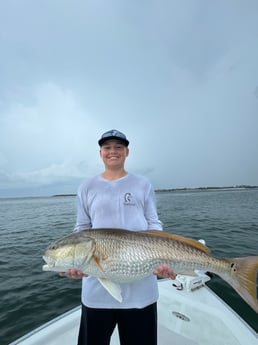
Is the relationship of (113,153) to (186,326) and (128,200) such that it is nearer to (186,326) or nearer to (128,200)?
(128,200)

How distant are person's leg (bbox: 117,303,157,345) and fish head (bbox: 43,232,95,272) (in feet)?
2.32

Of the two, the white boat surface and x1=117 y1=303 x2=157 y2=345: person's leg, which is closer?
x1=117 y1=303 x2=157 y2=345: person's leg

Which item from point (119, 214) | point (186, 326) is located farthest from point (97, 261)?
point (186, 326)

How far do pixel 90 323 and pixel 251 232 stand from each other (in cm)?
1488

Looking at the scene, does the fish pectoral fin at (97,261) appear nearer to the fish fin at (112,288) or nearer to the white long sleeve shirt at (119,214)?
the fish fin at (112,288)

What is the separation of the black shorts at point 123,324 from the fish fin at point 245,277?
0.94m

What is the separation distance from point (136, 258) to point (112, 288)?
0.38 metres

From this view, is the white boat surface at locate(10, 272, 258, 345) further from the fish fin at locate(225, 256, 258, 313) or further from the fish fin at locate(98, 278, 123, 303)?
the fish fin at locate(98, 278, 123, 303)

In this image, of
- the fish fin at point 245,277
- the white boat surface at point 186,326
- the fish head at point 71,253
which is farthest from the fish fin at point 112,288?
the white boat surface at point 186,326

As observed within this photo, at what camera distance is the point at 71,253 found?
2381 mm

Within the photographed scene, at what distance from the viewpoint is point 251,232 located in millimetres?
14367

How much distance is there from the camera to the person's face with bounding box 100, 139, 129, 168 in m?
2.66

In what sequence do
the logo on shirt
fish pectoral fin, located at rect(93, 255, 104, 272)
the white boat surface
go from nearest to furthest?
fish pectoral fin, located at rect(93, 255, 104, 272)
the logo on shirt
the white boat surface

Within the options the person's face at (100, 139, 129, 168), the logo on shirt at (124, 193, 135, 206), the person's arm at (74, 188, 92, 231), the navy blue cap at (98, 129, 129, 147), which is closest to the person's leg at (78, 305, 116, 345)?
the person's arm at (74, 188, 92, 231)
